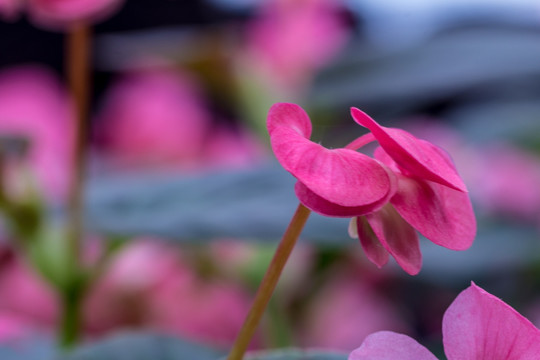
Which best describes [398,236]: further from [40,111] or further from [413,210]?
[40,111]

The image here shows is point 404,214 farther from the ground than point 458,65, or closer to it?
farther from the ground

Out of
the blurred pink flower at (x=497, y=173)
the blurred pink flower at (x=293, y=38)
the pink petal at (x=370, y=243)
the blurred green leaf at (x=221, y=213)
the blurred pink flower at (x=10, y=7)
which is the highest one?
the blurred pink flower at (x=10, y=7)

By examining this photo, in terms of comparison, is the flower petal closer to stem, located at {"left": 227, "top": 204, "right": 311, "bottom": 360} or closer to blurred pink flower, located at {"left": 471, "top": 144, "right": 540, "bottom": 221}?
stem, located at {"left": 227, "top": 204, "right": 311, "bottom": 360}

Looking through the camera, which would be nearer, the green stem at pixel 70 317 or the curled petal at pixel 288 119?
the curled petal at pixel 288 119

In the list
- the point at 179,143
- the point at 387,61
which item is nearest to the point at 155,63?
the point at 179,143

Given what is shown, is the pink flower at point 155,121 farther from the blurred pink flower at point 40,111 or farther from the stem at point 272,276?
the stem at point 272,276

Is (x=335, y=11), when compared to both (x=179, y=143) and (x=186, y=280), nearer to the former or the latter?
(x=179, y=143)

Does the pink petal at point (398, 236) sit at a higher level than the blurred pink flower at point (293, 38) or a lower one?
higher

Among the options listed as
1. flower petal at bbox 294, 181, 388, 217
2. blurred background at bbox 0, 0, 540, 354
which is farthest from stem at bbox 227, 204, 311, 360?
blurred background at bbox 0, 0, 540, 354

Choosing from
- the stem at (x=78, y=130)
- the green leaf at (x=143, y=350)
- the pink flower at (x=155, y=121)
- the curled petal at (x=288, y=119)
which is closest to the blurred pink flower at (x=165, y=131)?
the pink flower at (x=155, y=121)
